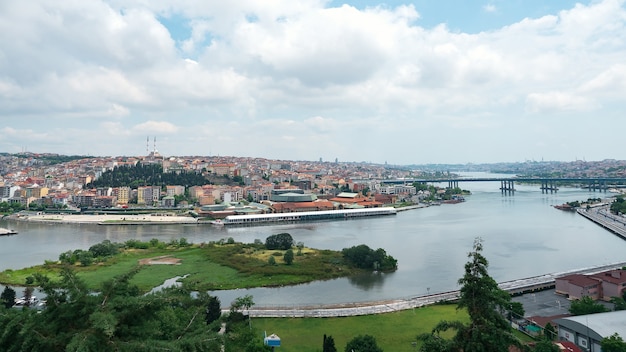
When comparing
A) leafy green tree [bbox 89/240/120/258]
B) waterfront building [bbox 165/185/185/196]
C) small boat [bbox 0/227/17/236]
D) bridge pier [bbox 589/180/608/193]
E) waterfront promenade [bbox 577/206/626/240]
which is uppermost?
waterfront building [bbox 165/185/185/196]

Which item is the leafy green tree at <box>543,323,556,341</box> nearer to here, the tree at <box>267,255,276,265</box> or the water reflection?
the water reflection

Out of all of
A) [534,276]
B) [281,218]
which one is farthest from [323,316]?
[281,218]

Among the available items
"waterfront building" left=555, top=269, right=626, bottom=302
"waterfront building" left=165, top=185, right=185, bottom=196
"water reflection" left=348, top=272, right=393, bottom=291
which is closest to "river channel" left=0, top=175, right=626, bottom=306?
"water reflection" left=348, top=272, right=393, bottom=291

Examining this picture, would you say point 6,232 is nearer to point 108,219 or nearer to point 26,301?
point 108,219

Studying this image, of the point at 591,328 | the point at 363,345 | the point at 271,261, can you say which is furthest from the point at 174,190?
the point at 591,328

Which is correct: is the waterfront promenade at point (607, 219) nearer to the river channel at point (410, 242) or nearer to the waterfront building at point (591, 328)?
the river channel at point (410, 242)

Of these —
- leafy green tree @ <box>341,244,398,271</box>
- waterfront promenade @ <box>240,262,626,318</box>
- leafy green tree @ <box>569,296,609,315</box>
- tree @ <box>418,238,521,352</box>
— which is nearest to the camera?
tree @ <box>418,238,521,352</box>
